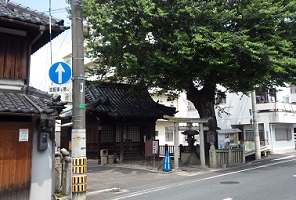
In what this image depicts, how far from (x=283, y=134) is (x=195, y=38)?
24321 millimetres

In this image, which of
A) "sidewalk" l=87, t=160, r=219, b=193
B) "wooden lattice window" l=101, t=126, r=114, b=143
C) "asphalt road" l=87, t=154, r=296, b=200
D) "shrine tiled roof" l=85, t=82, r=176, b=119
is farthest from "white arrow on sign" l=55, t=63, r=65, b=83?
"wooden lattice window" l=101, t=126, r=114, b=143

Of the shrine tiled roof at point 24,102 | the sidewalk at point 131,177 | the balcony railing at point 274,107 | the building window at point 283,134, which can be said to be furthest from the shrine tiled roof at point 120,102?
the building window at point 283,134

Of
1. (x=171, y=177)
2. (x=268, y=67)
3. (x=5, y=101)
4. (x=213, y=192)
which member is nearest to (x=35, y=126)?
(x=5, y=101)

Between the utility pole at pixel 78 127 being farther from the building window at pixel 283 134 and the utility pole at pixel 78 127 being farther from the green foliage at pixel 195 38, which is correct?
the building window at pixel 283 134

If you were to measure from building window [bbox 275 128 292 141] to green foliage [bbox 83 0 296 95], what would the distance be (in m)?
17.2

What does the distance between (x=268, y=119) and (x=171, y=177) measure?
19.2 m

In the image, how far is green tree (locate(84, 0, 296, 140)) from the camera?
47.1 feet

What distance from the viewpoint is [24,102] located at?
8.15 meters

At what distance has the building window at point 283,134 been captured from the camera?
32.2 metres

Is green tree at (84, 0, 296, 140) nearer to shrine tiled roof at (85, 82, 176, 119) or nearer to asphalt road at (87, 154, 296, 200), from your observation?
shrine tiled roof at (85, 82, 176, 119)

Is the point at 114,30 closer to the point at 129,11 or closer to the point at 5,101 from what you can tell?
the point at 129,11

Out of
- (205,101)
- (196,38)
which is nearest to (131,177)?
(196,38)

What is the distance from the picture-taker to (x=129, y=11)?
15.1m

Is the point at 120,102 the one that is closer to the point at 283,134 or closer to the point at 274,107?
the point at 274,107
